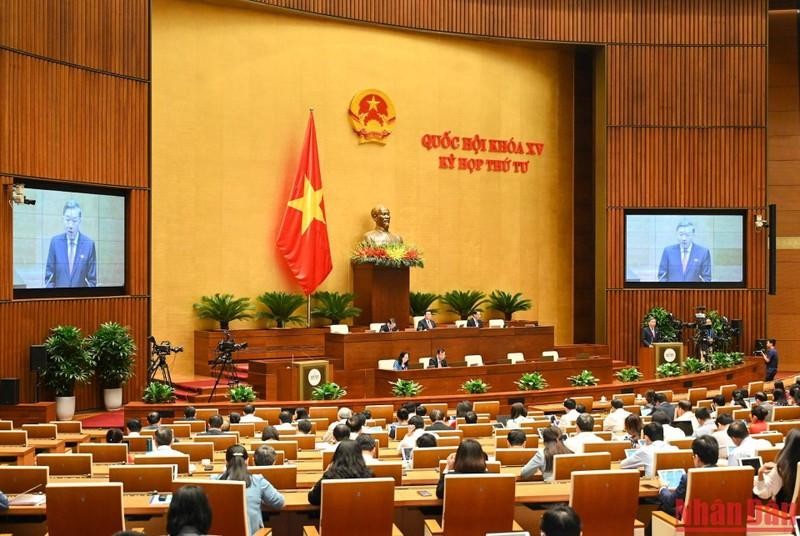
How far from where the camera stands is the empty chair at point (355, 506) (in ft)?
15.9

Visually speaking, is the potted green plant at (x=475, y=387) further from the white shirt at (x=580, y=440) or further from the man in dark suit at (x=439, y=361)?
the white shirt at (x=580, y=440)

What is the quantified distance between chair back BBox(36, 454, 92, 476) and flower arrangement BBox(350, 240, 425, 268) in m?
11.4

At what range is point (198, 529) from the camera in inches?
160

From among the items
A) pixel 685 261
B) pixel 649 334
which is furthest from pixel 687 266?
pixel 649 334

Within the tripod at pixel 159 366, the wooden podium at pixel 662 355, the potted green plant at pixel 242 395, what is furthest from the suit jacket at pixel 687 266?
the tripod at pixel 159 366

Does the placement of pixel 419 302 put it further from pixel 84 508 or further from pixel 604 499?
pixel 84 508

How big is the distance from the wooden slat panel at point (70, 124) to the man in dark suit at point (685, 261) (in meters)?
10.7

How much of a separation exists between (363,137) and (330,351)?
18.1ft

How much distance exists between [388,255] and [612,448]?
10.9 m

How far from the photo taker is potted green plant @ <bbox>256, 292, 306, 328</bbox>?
1712cm

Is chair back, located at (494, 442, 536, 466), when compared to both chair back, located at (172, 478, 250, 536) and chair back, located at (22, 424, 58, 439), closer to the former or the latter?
chair back, located at (172, 478, 250, 536)

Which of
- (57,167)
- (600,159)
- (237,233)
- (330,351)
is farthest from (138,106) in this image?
(600,159)

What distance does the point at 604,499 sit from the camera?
515 centimetres

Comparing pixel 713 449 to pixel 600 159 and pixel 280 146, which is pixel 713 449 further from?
pixel 600 159
